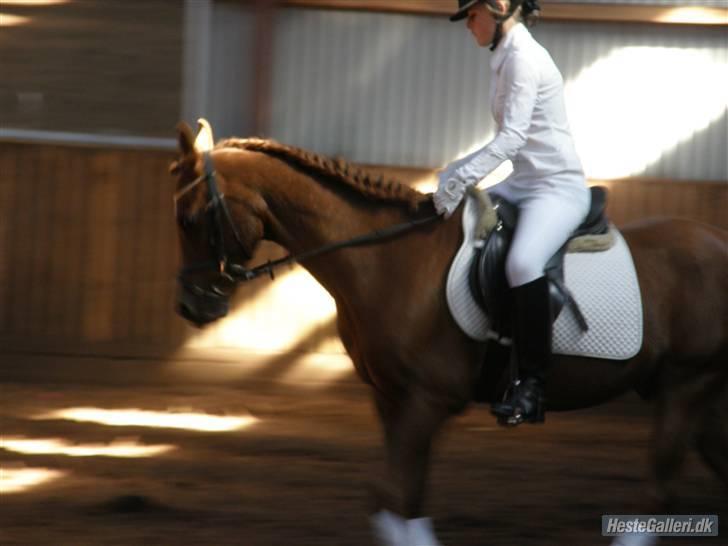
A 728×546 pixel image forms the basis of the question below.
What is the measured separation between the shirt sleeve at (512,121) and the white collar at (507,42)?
2.4 inches

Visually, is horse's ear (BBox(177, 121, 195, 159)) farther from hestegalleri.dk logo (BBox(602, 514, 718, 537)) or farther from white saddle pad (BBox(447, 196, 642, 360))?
hestegalleri.dk logo (BBox(602, 514, 718, 537))

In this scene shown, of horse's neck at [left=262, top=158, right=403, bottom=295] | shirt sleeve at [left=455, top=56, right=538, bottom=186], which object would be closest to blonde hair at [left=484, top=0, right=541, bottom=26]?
shirt sleeve at [left=455, top=56, right=538, bottom=186]

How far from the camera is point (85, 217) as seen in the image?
999cm

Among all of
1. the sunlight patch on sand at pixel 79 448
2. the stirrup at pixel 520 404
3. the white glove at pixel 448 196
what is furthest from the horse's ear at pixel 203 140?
the sunlight patch on sand at pixel 79 448

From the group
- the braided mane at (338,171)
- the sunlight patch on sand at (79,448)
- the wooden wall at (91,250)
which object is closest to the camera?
the braided mane at (338,171)

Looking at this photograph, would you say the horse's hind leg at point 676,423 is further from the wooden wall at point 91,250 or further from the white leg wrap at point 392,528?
the wooden wall at point 91,250

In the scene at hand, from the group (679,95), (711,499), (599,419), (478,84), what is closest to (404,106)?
(478,84)

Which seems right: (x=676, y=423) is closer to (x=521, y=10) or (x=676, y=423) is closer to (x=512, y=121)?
(x=512, y=121)

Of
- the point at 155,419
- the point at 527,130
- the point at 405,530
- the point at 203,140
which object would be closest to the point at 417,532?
the point at 405,530

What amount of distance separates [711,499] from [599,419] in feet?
8.00

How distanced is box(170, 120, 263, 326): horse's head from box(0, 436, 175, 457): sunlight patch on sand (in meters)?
2.63

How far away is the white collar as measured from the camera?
214 inches

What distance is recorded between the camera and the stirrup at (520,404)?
5352mm

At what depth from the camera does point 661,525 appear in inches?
221
